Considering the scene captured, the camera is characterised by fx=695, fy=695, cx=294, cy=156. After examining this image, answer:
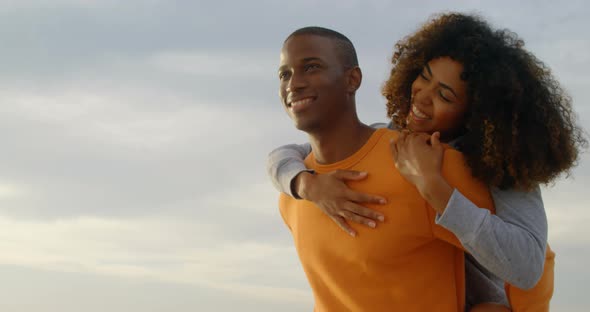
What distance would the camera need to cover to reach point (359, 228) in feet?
13.2

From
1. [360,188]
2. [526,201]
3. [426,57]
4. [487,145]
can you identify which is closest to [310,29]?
[426,57]

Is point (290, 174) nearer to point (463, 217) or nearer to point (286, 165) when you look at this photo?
point (286, 165)

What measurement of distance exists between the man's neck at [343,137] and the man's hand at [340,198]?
19 cm

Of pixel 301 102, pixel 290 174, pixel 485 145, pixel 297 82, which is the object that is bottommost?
pixel 485 145

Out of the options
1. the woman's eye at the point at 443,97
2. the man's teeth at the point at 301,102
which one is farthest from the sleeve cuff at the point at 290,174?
the woman's eye at the point at 443,97

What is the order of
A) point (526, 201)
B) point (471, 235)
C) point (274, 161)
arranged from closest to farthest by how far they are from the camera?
point (471, 235) < point (526, 201) < point (274, 161)

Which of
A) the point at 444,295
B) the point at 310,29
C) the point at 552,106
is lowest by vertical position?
the point at 444,295

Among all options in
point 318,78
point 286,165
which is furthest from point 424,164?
point 286,165

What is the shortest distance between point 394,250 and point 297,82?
117 cm

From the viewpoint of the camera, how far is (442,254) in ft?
13.2

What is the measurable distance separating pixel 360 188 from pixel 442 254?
0.61m

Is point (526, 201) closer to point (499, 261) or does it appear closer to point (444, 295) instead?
point (499, 261)

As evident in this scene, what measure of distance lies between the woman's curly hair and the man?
0.17 meters

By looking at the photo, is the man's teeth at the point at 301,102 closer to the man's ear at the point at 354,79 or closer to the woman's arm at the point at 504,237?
the man's ear at the point at 354,79
